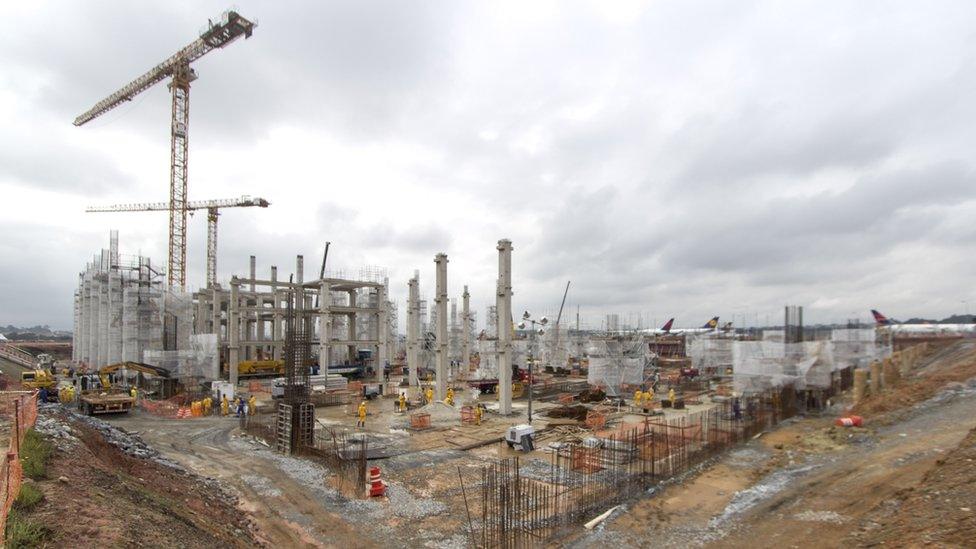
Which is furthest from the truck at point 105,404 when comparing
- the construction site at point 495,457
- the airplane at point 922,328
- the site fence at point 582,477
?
the airplane at point 922,328

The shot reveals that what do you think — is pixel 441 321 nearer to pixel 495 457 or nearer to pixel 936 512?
pixel 495 457

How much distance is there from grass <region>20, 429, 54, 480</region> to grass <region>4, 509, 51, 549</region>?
2.52 meters

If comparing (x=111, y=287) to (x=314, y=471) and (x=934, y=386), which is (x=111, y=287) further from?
(x=934, y=386)

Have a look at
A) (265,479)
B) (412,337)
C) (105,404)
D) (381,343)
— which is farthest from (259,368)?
(265,479)

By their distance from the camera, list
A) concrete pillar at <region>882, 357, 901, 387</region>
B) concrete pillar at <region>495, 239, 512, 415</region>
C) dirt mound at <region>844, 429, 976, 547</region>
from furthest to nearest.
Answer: concrete pillar at <region>882, 357, 901, 387</region> → concrete pillar at <region>495, 239, 512, 415</region> → dirt mound at <region>844, 429, 976, 547</region>

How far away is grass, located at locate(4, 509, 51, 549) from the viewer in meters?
7.07

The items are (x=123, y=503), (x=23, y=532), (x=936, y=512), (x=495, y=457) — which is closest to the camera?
(x=23, y=532)

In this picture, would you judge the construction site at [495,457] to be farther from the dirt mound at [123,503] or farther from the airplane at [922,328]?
the airplane at [922,328]

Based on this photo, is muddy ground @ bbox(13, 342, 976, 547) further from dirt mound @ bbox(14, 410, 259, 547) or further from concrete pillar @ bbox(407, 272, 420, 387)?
concrete pillar @ bbox(407, 272, 420, 387)

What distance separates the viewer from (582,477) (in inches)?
601

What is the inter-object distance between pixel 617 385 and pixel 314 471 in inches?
976

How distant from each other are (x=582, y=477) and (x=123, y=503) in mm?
11614

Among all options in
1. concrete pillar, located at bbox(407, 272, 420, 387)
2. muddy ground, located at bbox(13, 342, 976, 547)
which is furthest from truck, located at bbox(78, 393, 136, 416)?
concrete pillar, located at bbox(407, 272, 420, 387)

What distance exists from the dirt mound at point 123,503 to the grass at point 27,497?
4.5 inches
